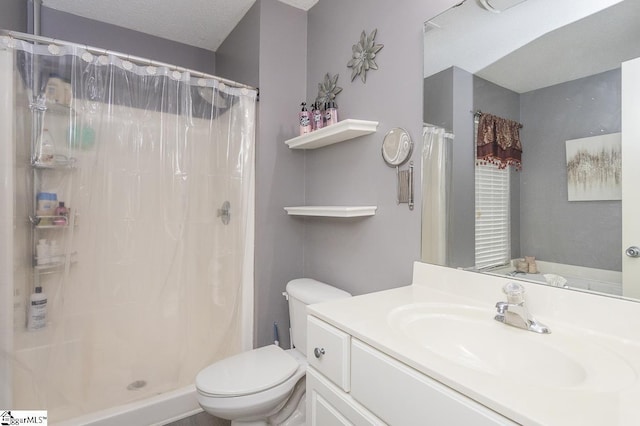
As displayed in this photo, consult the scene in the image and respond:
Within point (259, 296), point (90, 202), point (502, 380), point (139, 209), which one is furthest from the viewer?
point (259, 296)

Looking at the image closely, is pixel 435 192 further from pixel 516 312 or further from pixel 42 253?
pixel 42 253

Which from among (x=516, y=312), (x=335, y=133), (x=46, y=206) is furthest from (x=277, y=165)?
(x=516, y=312)

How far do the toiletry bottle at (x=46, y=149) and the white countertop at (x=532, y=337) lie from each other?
55.8 inches

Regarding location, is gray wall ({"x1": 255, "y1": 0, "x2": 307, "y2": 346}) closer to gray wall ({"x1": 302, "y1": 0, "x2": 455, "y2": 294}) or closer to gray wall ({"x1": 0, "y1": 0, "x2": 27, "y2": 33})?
gray wall ({"x1": 302, "y1": 0, "x2": 455, "y2": 294})

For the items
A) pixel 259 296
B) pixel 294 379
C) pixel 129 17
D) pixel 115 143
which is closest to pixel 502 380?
pixel 294 379

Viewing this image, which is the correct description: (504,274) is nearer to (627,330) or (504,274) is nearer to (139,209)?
(627,330)

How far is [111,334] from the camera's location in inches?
64.6

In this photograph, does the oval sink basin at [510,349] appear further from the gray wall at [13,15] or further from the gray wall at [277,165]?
the gray wall at [13,15]

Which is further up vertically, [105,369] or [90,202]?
[90,202]

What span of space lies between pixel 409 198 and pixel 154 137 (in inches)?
54.8

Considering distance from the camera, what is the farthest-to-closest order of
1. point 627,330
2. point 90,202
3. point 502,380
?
point 90,202 < point 627,330 < point 502,380

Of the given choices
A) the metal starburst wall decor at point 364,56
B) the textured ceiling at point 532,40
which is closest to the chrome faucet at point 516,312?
the textured ceiling at point 532,40

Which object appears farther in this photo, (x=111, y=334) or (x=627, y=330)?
(x=111, y=334)

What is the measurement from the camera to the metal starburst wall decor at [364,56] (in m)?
1.52
